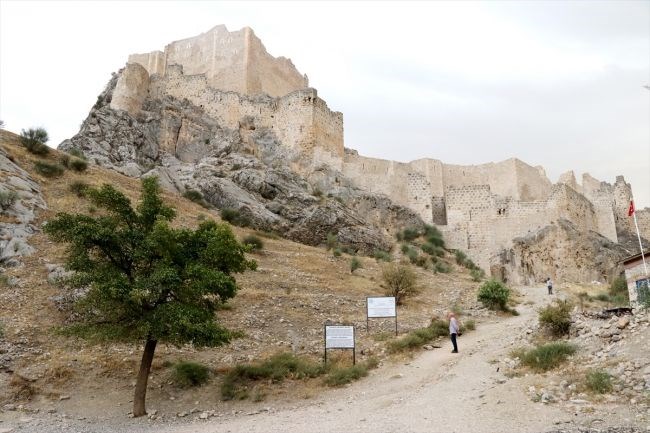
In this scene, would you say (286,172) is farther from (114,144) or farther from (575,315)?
(575,315)

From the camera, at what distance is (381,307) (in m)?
14.3

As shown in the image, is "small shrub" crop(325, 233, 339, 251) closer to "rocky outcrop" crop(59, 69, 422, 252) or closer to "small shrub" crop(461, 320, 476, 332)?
"rocky outcrop" crop(59, 69, 422, 252)

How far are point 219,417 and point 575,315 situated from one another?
7.90m

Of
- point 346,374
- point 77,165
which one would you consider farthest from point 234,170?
point 346,374

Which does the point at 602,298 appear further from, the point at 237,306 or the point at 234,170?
the point at 234,170

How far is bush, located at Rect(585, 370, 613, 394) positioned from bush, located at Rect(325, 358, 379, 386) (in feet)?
15.8

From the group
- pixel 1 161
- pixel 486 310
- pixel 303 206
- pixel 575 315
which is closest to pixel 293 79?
pixel 303 206

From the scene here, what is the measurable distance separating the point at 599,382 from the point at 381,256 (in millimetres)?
18233

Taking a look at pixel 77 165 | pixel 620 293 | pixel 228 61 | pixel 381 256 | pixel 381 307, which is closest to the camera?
pixel 381 307

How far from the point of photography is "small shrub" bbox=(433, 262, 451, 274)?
25750 millimetres

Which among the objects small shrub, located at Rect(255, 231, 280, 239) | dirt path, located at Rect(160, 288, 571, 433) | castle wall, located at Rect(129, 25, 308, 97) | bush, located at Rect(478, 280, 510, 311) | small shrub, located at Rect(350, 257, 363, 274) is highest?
castle wall, located at Rect(129, 25, 308, 97)

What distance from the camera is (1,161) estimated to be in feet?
65.6

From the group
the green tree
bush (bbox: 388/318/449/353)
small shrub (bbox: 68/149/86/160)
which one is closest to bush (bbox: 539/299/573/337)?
bush (bbox: 388/318/449/353)

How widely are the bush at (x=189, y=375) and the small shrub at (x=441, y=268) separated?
16.2 m
